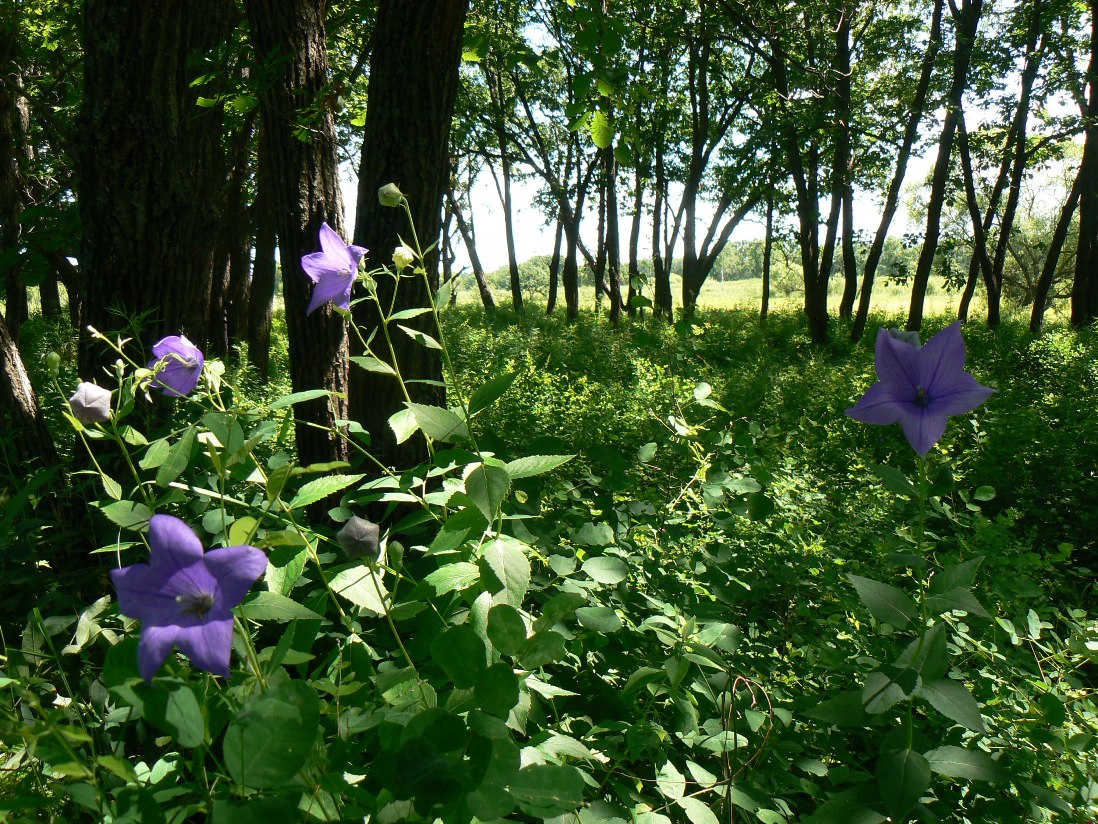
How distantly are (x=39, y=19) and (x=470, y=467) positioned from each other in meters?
10.9

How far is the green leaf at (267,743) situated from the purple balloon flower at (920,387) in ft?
2.50

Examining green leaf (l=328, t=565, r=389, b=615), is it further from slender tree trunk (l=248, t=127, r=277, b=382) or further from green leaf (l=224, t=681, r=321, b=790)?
slender tree trunk (l=248, t=127, r=277, b=382)

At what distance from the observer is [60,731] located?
A: 0.60 meters

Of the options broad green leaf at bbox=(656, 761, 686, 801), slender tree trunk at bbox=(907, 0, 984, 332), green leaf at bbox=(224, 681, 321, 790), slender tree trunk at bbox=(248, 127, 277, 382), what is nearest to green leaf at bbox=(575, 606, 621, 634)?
broad green leaf at bbox=(656, 761, 686, 801)

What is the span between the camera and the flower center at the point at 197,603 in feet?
2.27

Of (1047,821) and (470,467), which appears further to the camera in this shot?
(1047,821)

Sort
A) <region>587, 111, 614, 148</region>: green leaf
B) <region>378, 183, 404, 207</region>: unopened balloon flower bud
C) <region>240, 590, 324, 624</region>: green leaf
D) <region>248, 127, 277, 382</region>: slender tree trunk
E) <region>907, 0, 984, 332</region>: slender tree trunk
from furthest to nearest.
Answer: <region>907, 0, 984, 332</region>: slender tree trunk → <region>248, 127, 277, 382</region>: slender tree trunk → <region>587, 111, 614, 148</region>: green leaf → <region>378, 183, 404, 207</region>: unopened balloon flower bud → <region>240, 590, 324, 624</region>: green leaf

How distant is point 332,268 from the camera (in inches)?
46.6

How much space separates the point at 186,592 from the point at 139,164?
9.00ft

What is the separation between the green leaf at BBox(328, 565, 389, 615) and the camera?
3.12 feet

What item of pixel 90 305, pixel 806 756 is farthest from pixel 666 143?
pixel 806 756

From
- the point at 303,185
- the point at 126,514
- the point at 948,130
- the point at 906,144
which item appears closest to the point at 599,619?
the point at 126,514

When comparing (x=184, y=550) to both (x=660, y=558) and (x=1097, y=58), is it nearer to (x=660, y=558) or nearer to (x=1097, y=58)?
(x=660, y=558)

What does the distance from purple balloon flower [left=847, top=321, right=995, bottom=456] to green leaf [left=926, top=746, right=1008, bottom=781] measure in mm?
430
